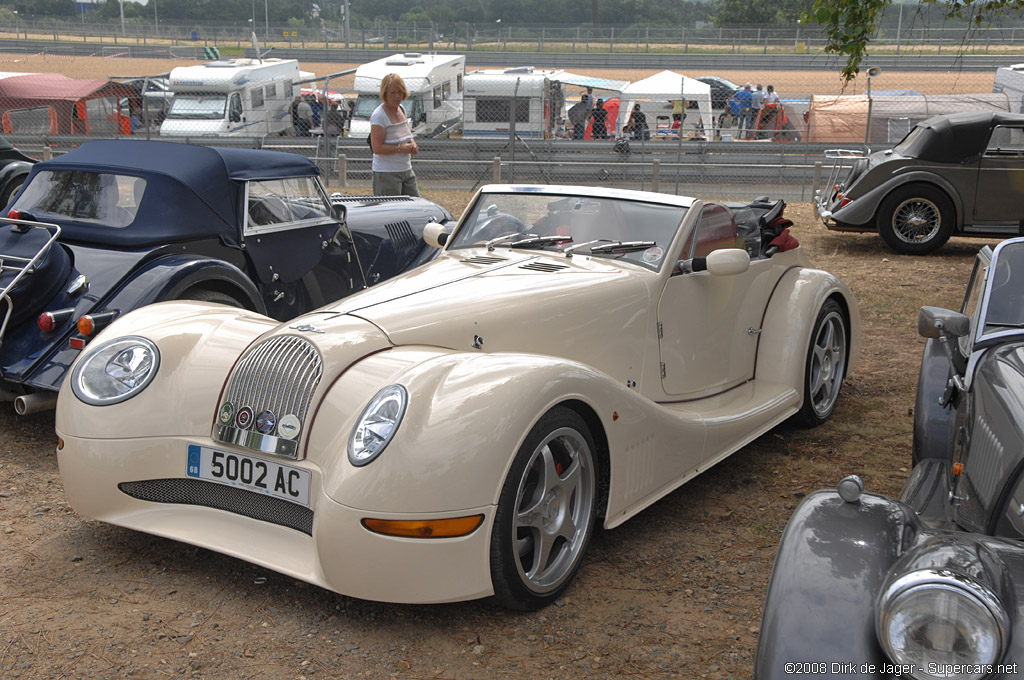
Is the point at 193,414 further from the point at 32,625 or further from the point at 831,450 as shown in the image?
the point at 831,450

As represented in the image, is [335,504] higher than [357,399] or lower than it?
lower

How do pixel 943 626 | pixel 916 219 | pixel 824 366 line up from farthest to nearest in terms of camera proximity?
pixel 916 219, pixel 824 366, pixel 943 626

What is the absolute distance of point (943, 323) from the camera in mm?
3840

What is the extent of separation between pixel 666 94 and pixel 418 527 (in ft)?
75.6

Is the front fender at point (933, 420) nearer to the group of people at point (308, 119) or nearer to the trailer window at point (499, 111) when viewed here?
the trailer window at point (499, 111)

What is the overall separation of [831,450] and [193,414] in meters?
3.71

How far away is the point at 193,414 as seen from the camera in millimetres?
3529

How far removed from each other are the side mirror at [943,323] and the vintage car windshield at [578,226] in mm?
1298

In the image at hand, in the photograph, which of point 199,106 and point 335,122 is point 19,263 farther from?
point 199,106

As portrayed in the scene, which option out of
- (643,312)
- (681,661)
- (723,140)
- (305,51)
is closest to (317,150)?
(723,140)

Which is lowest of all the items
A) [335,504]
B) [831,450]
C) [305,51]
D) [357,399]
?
[831,450]

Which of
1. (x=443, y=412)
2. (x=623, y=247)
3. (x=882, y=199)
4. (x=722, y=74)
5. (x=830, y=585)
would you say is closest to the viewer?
(x=830, y=585)

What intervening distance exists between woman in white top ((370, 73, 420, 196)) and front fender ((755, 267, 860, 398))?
462 centimetres

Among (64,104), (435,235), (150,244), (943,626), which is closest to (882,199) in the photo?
(435,235)
